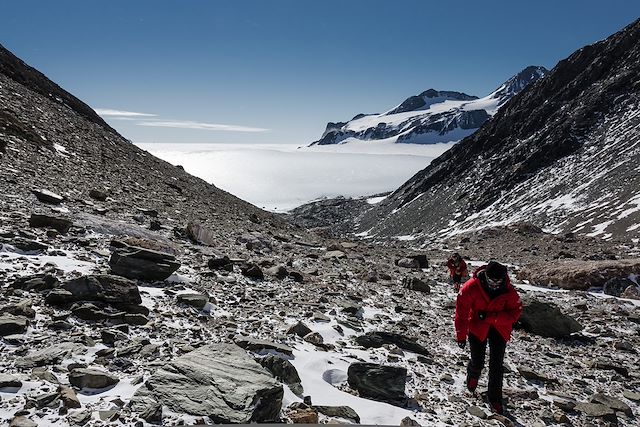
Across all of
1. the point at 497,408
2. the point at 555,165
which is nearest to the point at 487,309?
the point at 497,408

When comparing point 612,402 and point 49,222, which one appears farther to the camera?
point 49,222

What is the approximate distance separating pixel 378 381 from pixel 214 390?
299cm

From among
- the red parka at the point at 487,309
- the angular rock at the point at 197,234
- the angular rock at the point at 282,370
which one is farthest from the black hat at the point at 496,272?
the angular rock at the point at 197,234

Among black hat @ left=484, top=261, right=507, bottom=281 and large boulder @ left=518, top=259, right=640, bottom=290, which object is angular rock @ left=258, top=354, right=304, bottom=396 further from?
large boulder @ left=518, top=259, right=640, bottom=290

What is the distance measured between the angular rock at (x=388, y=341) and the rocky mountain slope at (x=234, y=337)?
3 centimetres

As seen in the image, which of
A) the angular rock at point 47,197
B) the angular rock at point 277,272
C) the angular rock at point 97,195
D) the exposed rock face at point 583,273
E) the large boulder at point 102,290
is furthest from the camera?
the angular rock at point 97,195

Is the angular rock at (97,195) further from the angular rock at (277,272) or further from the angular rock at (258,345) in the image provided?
the angular rock at (258,345)

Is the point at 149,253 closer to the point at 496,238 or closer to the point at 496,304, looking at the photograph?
the point at 496,304

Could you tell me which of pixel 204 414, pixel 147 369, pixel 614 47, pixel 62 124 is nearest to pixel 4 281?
pixel 147 369

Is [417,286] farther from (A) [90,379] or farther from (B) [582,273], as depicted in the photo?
(A) [90,379]

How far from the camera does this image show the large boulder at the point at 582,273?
17.2 metres

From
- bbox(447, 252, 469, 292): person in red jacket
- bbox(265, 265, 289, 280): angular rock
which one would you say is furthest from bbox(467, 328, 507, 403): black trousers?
bbox(447, 252, 469, 292): person in red jacket

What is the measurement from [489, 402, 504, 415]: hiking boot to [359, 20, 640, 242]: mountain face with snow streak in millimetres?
39506

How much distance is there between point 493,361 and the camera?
24.1ft
